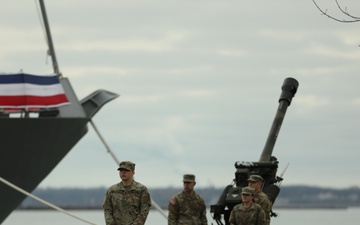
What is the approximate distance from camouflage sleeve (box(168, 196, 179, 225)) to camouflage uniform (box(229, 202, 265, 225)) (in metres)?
1.36

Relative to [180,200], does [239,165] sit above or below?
above

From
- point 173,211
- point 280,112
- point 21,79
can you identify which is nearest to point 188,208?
point 173,211

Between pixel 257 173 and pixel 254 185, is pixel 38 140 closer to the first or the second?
pixel 257 173

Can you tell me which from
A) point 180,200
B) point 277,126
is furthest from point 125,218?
point 277,126

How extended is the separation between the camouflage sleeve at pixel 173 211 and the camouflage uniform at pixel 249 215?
1365 mm

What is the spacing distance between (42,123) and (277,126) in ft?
16.9

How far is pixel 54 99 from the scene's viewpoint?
2475cm

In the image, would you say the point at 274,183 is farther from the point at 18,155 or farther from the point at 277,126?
the point at 18,155

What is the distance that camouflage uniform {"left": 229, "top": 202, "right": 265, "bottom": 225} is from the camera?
16.2 meters

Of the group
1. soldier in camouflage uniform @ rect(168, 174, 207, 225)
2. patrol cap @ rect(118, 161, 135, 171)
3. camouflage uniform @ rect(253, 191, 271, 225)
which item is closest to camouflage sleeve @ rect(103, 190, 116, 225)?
patrol cap @ rect(118, 161, 135, 171)

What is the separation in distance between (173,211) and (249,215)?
1617 mm

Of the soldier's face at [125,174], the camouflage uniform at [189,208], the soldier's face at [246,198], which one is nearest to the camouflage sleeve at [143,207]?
the soldier's face at [125,174]

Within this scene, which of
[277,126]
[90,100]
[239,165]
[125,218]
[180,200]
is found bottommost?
[125,218]

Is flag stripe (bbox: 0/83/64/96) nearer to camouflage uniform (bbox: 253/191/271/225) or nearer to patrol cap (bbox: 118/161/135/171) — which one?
camouflage uniform (bbox: 253/191/271/225)
